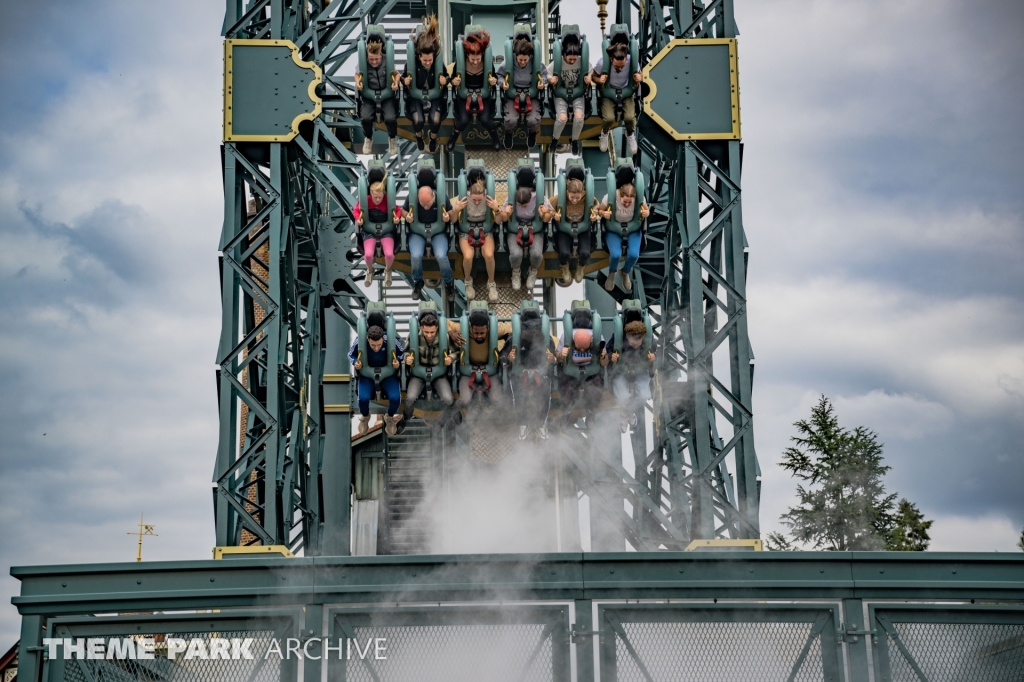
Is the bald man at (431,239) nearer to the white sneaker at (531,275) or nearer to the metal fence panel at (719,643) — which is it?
the white sneaker at (531,275)

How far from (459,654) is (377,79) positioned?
45.5ft

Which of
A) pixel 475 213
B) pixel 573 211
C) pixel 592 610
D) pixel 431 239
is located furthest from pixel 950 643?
pixel 431 239

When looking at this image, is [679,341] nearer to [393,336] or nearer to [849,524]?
[393,336]

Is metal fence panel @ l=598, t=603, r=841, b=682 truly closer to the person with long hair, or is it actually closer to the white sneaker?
the white sneaker

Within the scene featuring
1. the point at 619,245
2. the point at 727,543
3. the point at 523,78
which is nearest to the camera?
the point at 727,543

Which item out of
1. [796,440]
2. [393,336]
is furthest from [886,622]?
[796,440]

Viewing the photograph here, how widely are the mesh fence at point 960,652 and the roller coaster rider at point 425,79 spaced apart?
14214mm

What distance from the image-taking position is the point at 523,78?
84.0 ft

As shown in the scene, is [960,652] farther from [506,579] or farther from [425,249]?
[425,249]

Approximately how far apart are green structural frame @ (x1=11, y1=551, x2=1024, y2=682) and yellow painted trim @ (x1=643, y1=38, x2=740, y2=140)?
40.2 feet

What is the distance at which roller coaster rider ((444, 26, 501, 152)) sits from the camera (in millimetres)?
25453

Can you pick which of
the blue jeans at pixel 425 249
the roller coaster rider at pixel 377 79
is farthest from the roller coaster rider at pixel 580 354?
the roller coaster rider at pixel 377 79

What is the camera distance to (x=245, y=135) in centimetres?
2547

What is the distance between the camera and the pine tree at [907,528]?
40.5m
